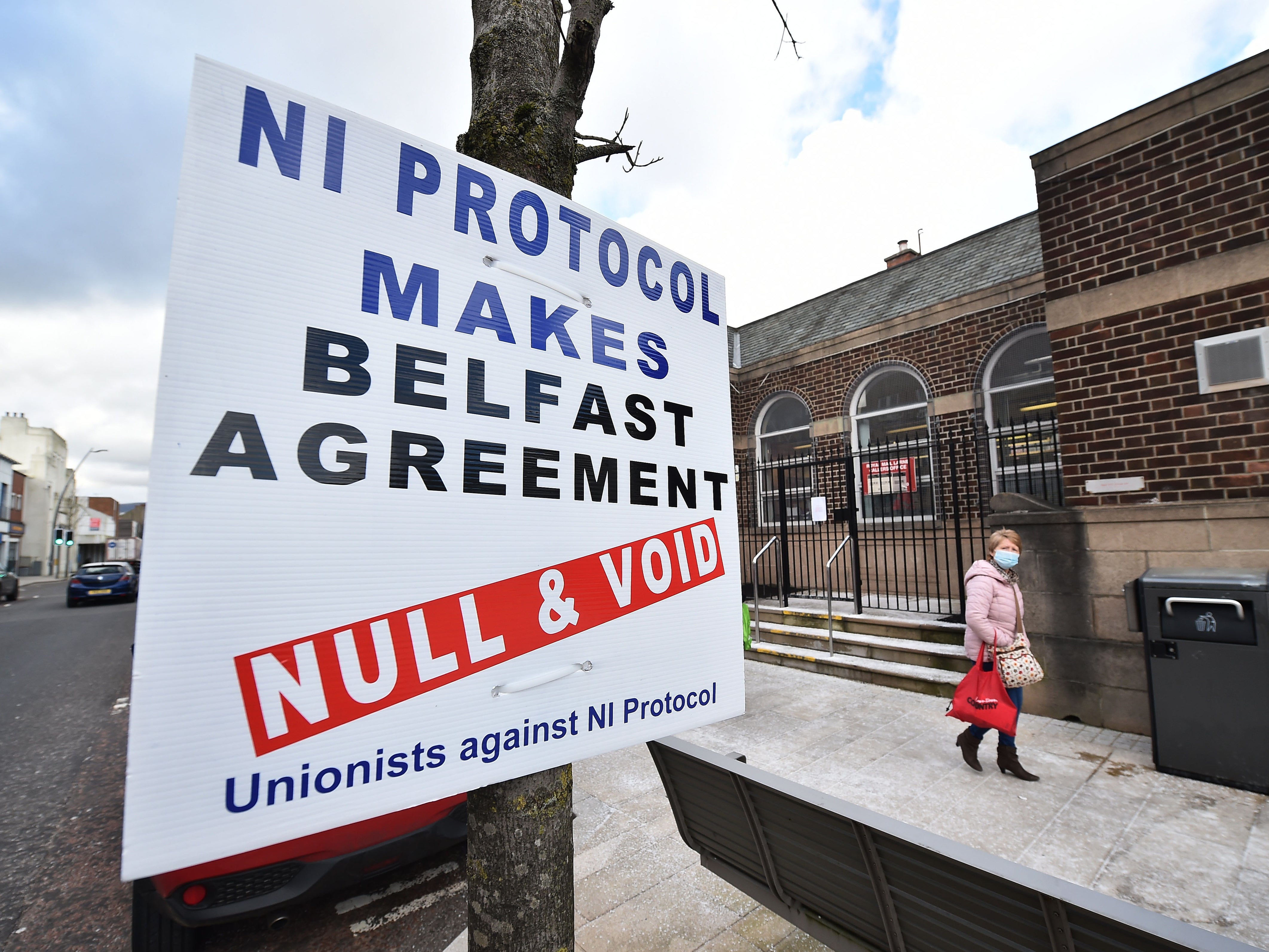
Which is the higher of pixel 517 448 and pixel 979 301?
pixel 979 301

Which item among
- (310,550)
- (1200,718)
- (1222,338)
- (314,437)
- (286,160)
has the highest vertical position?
(1222,338)

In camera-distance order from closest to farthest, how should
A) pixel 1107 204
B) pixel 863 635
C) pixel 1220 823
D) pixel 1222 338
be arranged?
1. pixel 1220 823
2. pixel 1222 338
3. pixel 1107 204
4. pixel 863 635

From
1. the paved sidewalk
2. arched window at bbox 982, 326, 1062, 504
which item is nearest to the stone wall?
the paved sidewalk

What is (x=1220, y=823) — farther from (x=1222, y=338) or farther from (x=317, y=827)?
(x=317, y=827)

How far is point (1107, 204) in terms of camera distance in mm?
5414

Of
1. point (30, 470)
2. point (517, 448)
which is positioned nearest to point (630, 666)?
point (517, 448)

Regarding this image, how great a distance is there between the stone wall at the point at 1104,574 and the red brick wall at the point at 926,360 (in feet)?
14.8

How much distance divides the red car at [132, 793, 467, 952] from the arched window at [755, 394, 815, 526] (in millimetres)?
8540

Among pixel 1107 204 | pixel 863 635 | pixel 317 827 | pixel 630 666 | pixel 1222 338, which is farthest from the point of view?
pixel 863 635

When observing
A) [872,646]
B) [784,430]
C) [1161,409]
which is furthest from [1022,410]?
[872,646]

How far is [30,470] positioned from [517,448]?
66517 millimetres

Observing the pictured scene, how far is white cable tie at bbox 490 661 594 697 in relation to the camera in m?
1.19

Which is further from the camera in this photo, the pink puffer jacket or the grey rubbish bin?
the pink puffer jacket

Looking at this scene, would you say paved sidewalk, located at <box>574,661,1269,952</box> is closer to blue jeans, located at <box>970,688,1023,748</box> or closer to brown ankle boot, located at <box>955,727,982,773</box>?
brown ankle boot, located at <box>955,727,982,773</box>
